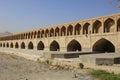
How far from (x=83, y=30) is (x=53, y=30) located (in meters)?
9.46

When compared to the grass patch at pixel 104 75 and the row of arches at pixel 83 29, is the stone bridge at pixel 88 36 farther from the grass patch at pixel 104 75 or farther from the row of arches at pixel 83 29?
the grass patch at pixel 104 75

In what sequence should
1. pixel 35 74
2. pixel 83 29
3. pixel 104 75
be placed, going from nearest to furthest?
pixel 104 75, pixel 35 74, pixel 83 29

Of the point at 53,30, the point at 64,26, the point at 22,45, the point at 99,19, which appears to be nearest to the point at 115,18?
the point at 99,19

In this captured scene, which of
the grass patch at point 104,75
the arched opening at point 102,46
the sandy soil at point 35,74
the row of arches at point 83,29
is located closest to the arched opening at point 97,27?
the row of arches at point 83,29

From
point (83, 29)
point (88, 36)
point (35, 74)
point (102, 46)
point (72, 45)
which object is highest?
point (83, 29)

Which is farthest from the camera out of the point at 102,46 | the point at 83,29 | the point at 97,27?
the point at 83,29

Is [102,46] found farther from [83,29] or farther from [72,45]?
[72,45]

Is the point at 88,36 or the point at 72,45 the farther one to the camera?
the point at 72,45

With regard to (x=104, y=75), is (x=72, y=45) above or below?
above

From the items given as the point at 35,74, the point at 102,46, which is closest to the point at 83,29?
the point at 102,46

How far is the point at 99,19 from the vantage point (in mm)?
21875

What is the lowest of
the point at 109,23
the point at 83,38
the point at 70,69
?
the point at 70,69

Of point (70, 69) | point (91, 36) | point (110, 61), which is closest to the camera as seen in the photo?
point (110, 61)

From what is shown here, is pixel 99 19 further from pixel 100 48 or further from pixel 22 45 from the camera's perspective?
pixel 22 45
